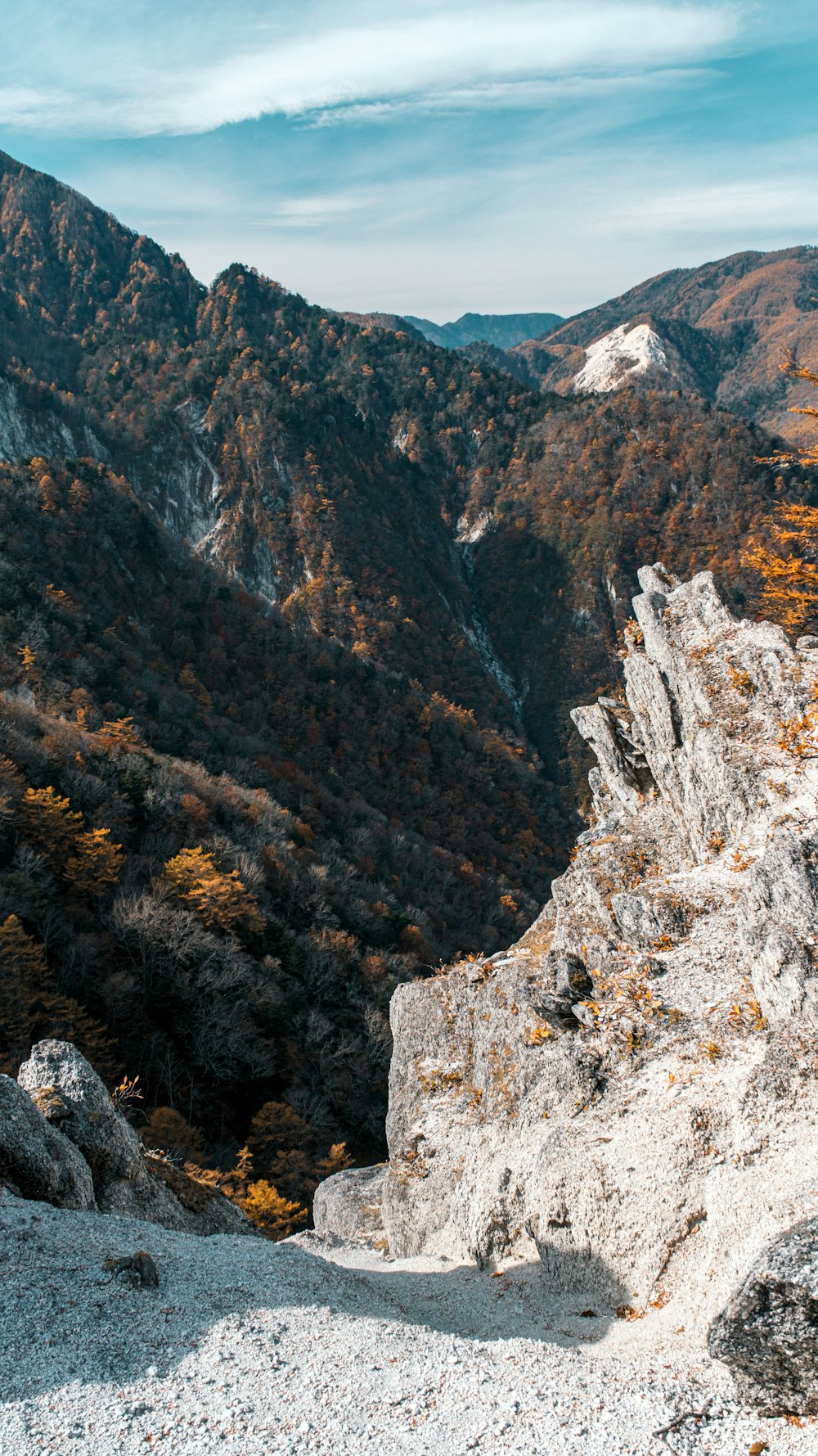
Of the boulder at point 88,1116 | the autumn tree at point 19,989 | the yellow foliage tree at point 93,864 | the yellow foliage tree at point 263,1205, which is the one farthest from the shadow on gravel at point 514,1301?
the yellow foliage tree at point 93,864

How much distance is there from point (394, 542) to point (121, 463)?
54.9m

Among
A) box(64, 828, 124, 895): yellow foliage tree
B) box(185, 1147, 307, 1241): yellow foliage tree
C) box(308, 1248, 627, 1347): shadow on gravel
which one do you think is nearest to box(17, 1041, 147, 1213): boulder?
box(308, 1248, 627, 1347): shadow on gravel

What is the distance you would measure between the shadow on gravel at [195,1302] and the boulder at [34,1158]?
711 millimetres

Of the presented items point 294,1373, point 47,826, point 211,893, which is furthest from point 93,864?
point 294,1373

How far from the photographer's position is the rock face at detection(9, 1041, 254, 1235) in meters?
14.1

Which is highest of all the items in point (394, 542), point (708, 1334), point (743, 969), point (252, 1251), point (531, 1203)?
point (394, 542)

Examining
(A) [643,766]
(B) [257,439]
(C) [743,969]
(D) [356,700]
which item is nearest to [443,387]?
(B) [257,439]

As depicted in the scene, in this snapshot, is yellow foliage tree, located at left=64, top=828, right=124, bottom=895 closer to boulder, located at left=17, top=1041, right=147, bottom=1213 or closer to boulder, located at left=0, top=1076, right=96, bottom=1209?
boulder, located at left=17, top=1041, right=147, bottom=1213

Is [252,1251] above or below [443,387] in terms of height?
below

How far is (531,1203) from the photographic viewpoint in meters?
15.8

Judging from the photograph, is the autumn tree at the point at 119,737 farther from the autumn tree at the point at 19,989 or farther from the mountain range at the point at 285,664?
the autumn tree at the point at 19,989

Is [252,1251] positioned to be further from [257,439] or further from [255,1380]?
[257,439]

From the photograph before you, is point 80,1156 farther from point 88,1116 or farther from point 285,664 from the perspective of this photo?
point 285,664

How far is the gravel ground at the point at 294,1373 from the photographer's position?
28.3 feet
